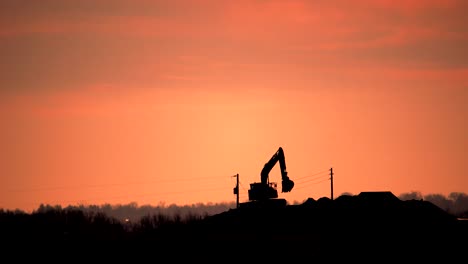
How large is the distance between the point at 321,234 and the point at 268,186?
10.4m

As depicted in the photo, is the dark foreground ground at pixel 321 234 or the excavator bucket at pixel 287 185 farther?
the excavator bucket at pixel 287 185

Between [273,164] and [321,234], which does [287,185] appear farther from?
[321,234]

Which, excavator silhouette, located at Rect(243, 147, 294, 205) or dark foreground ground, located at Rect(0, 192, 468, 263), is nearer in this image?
dark foreground ground, located at Rect(0, 192, 468, 263)

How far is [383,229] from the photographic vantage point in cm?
5603

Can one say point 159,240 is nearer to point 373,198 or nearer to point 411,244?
point 373,198

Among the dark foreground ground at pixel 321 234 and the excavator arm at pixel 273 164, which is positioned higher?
the excavator arm at pixel 273 164

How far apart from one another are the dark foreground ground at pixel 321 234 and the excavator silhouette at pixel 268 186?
1.83 ft

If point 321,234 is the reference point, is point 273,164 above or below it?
above

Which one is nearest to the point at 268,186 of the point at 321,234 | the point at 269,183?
the point at 269,183

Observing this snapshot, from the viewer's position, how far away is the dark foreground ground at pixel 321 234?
5381 cm

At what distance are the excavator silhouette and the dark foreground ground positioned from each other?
0.56 meters

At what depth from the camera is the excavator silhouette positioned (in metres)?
65.5

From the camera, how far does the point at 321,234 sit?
56875 millimetres

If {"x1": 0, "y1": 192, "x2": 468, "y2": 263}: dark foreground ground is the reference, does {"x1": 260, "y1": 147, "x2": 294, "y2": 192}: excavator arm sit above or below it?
above
